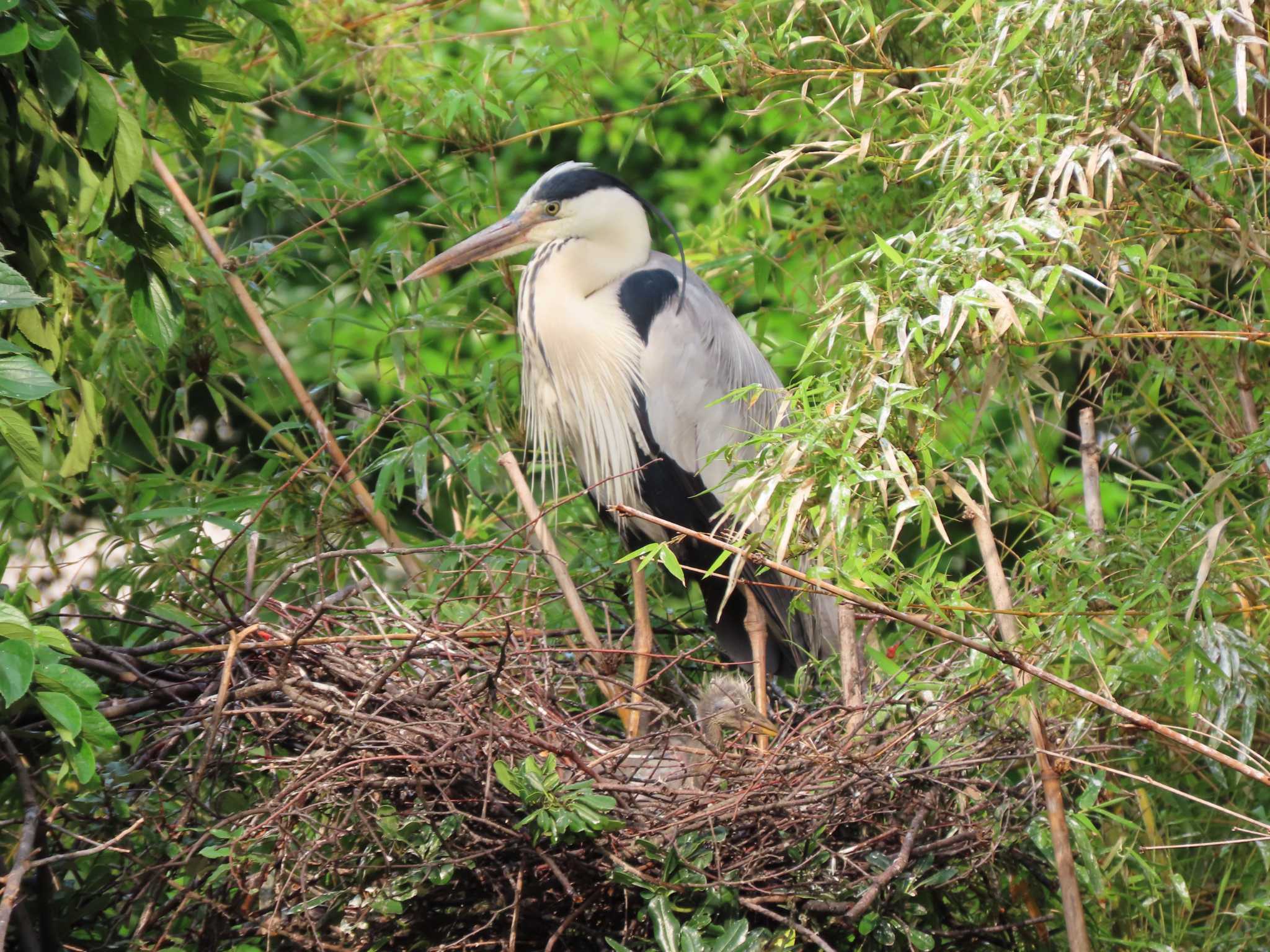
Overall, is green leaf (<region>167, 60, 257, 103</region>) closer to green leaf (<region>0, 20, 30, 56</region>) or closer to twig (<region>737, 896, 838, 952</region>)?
green leaf (<region>0, 20, 30, 56</region>)

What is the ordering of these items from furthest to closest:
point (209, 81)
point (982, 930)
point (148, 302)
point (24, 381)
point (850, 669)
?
point (850, 669), point (982, 930), point (148, 302), point (209, 81), point (24, 381)

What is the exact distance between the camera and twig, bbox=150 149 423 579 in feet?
7.54

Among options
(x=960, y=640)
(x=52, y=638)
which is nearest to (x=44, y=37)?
(x=52, y=638)

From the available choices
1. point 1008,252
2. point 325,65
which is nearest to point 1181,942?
point 1008,252

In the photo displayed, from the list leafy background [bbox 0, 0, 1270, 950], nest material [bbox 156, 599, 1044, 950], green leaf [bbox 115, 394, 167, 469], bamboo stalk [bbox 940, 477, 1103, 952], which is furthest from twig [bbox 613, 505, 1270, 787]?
green leaf [bbox 115, 394, 167, 469]

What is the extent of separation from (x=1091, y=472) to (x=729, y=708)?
0.64 m

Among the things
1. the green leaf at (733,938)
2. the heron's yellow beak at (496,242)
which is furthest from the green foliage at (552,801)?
the heron's yellow beak at (496,242)

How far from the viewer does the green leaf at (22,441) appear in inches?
51.8

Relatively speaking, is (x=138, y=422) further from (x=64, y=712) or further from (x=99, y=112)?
(x=64, y=712)

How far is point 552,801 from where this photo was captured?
5.20ft

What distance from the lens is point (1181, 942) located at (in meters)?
1.99

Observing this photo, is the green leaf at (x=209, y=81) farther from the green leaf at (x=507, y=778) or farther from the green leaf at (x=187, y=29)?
the green leaf at (x=507, y=778)

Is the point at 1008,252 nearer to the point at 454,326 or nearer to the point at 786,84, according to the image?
the point at 786,84

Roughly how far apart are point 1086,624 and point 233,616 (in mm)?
1036
